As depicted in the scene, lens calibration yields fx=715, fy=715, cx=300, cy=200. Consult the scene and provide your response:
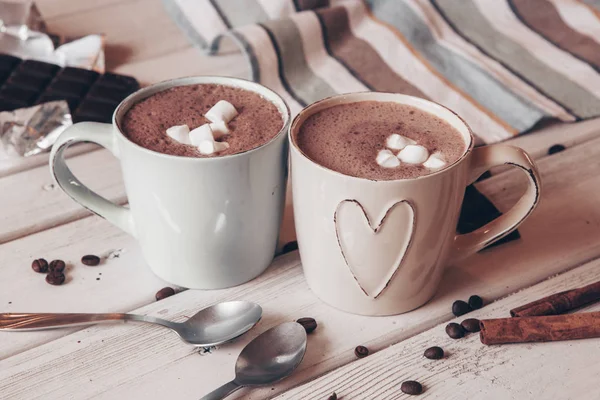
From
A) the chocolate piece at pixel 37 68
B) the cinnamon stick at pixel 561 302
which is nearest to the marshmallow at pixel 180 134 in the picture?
the cinnamon stick at pixel 561 302

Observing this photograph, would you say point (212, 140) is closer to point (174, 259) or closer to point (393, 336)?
point (174, 259)

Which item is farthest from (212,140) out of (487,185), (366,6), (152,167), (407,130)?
(366,6)

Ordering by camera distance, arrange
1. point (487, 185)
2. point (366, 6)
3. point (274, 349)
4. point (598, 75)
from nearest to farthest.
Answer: point (274, 349), point (487, 185), point (598, 75), point (366, 6)

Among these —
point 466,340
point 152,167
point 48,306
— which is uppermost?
point 152,167

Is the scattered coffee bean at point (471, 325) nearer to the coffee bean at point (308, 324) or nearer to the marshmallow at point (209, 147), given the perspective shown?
the coffee bean at point (308, 324)

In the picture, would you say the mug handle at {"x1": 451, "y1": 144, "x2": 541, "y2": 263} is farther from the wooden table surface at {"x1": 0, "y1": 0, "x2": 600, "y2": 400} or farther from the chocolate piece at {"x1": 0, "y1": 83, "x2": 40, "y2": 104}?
the chocolate piece at {"x1": 0, "y1": 83, "x2": 40, "y2": 104}

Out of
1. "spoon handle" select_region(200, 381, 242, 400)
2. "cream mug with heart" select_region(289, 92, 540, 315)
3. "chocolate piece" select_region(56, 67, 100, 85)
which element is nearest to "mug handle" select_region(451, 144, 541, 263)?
"cream mug with heart" select_region(289, 92, 540, 315)

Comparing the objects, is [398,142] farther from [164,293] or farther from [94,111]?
[94,111]
